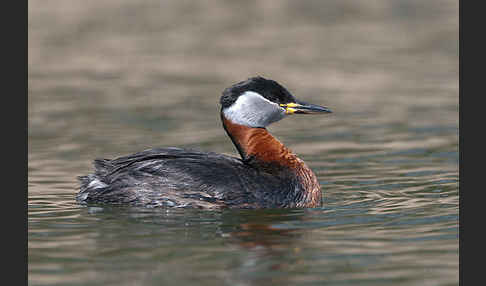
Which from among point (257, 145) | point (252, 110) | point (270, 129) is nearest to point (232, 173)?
point (257, 145)

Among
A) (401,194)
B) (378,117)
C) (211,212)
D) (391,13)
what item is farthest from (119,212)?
(391,13)

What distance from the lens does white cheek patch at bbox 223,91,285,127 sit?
11734mm

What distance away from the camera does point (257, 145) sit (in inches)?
467

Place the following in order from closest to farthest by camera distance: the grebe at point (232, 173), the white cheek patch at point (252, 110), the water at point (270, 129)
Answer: the water at point (270, 129) → the grebe at point (232, 173) → the white cheek patch at point (252, 110)

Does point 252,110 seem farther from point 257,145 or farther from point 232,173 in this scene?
point 232,173

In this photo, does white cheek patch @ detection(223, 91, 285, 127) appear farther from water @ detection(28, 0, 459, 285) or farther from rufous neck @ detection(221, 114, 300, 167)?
water @ detection(28, 0, 459, 285)

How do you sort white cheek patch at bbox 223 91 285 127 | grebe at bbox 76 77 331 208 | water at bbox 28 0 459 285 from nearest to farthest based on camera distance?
water at bbox 28 0 459 285
grebe at bbox 76 77 331 208
white cheek patch at bbox 223 91 285 127

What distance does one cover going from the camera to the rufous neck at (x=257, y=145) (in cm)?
1182

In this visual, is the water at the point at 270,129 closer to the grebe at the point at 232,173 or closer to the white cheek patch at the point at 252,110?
the grebe at the point at 232,173

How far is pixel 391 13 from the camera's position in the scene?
29.0 m

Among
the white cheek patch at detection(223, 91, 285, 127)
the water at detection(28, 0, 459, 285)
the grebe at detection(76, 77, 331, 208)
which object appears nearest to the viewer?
the water at detection(28, 0, 459, 285)

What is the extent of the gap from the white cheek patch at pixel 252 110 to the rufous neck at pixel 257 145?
7 centimetres

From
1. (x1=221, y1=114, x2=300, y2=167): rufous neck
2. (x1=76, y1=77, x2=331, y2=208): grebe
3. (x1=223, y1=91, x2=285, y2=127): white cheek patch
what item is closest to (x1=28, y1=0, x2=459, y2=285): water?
(x1=76, y1=77, x2=331, y2=208): grebe

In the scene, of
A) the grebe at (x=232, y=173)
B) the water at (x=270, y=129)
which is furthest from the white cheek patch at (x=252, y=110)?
the water at (x=270, y=129)
